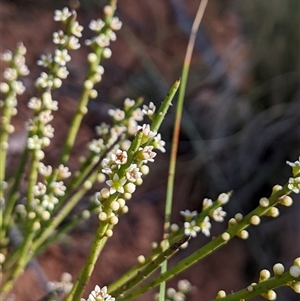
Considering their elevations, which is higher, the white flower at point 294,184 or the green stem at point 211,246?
the white flower at point 294,184

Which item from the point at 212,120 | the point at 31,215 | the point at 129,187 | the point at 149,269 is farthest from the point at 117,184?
the point at 212,120

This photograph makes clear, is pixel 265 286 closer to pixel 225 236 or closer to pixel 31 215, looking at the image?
pixel 225 236

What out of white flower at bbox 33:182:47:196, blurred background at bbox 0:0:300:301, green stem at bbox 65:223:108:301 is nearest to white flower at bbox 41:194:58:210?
white flower at bbox 33:182:47:196

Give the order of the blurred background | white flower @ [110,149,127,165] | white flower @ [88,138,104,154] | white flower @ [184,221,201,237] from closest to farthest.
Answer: white flower @ [110,149,127,165] < white flower @ [184,221,201,237] < white flower @ [88,138,104,154] < the blurred background

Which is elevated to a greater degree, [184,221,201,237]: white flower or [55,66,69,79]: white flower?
[55,66,69,79]: white flower

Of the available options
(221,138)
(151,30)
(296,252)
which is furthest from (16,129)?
(296,252)

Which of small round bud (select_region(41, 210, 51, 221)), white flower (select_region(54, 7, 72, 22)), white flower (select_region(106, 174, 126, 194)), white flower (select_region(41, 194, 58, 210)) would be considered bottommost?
white flower (select_region(106, 174, 126, 194))

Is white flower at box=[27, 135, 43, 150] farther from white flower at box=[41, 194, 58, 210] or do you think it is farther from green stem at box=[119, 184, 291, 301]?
green stem at box=[119, 184, 291, 301]

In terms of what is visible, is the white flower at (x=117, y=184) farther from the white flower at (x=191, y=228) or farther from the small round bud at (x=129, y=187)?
the white flower at (x=191, y=228)

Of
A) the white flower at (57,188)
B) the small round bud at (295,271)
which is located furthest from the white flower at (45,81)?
the small round bud at (295,271)
